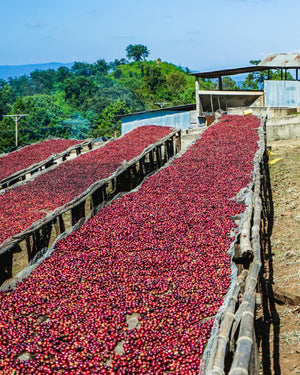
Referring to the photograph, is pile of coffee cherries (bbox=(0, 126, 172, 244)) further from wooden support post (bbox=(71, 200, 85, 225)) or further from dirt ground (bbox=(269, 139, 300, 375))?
dirt ground (bbox=(269, 139, 300, 375))

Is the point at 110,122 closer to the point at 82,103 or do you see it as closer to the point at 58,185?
the point at 82,103

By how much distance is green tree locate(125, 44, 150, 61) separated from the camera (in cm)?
11606

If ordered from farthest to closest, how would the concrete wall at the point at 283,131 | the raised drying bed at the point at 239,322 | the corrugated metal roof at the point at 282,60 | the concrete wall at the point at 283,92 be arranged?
1. the corrugated metal roof at the point at 282,60
2. the concrete wall at the point at 283,92
3. the concrete wall at the point at 283,131
4. the raised drying bed at the point at 239,322

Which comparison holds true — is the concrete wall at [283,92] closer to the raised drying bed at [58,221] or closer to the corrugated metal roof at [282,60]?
the corrugated metal roof at [282,60]

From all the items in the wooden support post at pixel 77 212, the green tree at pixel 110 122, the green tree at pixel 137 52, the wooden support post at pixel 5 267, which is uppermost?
the green tree at pixel 137 52

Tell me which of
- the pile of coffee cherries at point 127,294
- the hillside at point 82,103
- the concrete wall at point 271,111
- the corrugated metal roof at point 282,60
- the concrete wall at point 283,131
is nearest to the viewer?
the pile of coffee cherries at point 127,294

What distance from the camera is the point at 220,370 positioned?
332 centimetres

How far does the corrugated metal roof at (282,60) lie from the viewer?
2689cm

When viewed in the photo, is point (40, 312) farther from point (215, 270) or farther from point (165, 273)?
point (215, 270)

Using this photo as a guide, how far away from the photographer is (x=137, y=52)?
117312mm

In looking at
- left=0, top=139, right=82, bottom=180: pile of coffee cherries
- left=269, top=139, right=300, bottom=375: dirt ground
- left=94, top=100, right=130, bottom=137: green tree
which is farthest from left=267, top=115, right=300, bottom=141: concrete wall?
left=94, top=100, right=130, bottom=137: green tree

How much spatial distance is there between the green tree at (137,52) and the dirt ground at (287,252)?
106964mm

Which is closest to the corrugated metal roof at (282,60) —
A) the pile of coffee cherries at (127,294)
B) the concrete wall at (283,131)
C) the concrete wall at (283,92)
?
the concrete wall at (283,92)

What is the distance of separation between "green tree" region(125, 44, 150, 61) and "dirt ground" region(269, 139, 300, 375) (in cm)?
10696
